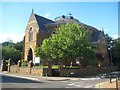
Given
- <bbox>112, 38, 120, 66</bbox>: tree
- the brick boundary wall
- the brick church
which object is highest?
the brick church

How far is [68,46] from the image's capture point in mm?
33781

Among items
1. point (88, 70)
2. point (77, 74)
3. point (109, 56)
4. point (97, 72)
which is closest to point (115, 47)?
point (109, 56)

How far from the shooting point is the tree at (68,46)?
3388 cm

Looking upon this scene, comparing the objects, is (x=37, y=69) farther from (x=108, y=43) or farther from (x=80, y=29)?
(x=108, y=43)

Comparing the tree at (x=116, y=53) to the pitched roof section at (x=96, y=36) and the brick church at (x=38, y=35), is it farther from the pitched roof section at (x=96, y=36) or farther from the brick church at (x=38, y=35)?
the pitched roof section at (x=96, y=36)

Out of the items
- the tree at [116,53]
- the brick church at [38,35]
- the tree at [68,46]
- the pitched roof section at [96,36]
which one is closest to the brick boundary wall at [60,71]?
the tree at [68,46]

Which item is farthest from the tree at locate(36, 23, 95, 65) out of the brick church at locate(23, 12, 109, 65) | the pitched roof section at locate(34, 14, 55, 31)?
the pitched roof section at locate(34, 14, 55, 31)

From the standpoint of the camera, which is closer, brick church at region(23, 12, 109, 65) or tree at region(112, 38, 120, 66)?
brick church at region(23, 12, 109, 65)

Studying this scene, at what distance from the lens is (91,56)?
116 feet

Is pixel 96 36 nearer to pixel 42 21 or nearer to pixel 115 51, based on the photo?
pixel 115 51

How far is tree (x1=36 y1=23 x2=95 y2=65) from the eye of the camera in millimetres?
33875

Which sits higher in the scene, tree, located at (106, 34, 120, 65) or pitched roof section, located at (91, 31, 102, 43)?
pitched roof section, located at (91, 31, 102, 43)

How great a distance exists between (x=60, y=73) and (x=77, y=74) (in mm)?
2890

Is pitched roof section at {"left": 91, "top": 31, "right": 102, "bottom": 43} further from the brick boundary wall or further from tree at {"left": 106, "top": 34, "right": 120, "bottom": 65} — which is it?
the brick boundary wall
